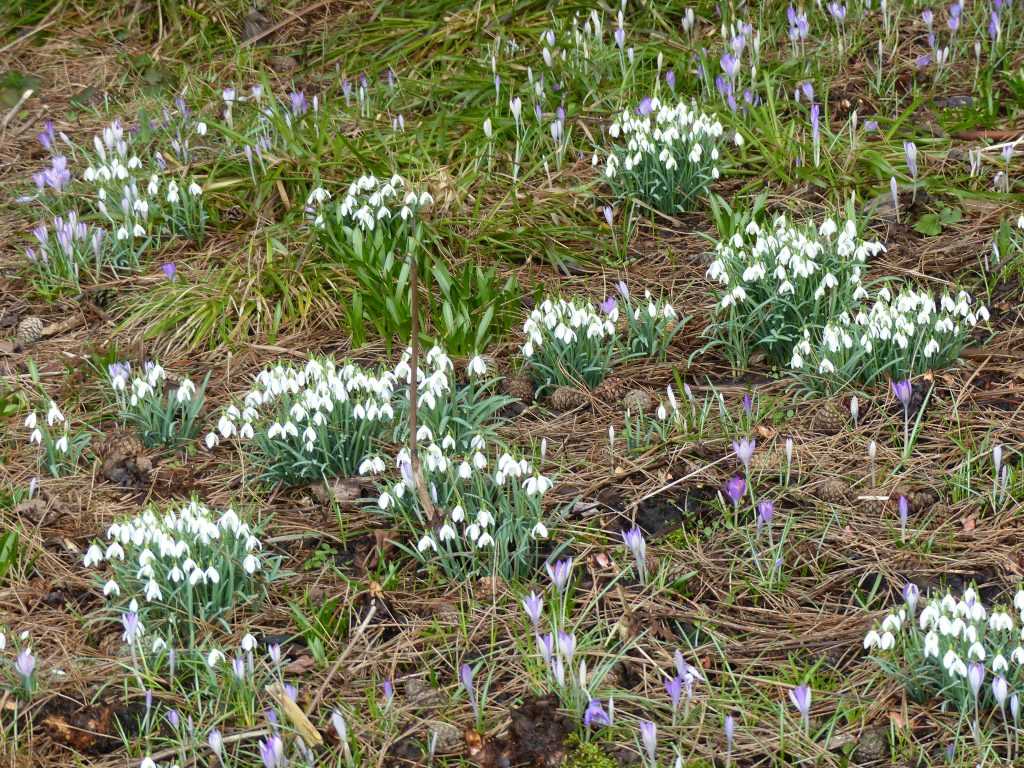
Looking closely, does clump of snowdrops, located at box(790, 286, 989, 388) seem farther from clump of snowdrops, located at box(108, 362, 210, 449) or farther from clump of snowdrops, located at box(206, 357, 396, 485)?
clump of snowdrops, located at box(108, 362, 210, 449)

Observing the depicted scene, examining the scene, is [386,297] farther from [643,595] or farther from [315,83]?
[315,83]

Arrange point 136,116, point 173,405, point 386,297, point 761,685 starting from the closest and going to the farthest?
1. point 761,685
2. point 173,405
3. point 386,297
4. point 136,116

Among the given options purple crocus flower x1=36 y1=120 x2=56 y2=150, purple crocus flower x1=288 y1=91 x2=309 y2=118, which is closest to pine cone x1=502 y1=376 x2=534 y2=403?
purple crocus flower x1=288 y1=91 x2=309 y2=118

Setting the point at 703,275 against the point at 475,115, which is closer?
the point at 703,275

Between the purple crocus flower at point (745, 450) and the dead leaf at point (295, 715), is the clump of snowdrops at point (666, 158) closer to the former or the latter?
the purple crocus flower at point (745, 450)

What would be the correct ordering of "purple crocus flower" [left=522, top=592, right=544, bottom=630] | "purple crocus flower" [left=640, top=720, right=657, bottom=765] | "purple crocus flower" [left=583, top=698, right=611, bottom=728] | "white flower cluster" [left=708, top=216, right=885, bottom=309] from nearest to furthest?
"purple crocus flower" [left=640, top=720, right=657, bottom=765]
"purple crocus flower" [left=583, top=698, right=611, bottom=728]
"purple crocus flower" [left=522, top=592, right=544, bottom=630]
"white flower cluster" [left=708, top=216, right=885, bottom=309]

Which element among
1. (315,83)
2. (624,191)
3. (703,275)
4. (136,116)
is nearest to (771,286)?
(703,275)

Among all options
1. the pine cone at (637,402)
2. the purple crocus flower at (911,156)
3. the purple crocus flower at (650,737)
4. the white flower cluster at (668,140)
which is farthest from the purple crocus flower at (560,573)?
the purple crocus flower at (911,156)
